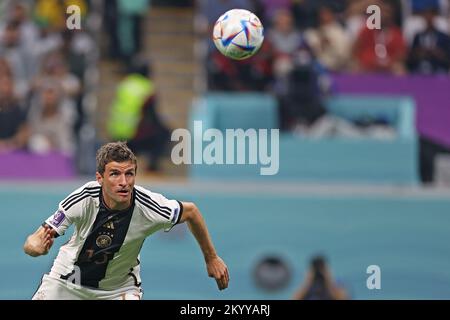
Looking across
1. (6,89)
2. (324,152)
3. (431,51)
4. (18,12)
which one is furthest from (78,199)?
(431,51)

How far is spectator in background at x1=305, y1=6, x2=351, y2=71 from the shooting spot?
15.4 m

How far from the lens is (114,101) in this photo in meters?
16.0

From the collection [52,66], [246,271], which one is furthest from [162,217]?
[52,66]

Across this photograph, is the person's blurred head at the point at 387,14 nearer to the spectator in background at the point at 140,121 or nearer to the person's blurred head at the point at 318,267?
the spectator in background at the point at 140,121

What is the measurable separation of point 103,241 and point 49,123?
21.1 feet

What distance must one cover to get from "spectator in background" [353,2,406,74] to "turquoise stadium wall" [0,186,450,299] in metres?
2.08

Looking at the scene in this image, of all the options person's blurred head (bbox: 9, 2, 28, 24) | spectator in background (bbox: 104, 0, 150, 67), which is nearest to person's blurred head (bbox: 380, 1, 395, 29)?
spectator in background (bbox: 104, 0, 150, 67)

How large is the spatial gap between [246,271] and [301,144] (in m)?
1.79

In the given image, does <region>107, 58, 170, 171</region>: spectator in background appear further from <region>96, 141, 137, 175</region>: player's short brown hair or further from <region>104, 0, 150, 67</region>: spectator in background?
<region>96, 141, 137, 175</region>: player's short brown hair

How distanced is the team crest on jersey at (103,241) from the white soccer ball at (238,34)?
2.71 meters

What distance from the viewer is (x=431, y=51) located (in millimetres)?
15445

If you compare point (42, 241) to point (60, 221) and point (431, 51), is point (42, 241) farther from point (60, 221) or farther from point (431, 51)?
point (431, 51)

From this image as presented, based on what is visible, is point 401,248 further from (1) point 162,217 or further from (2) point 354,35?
(1) point 162,217

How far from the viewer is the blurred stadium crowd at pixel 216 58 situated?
14.9 meters
